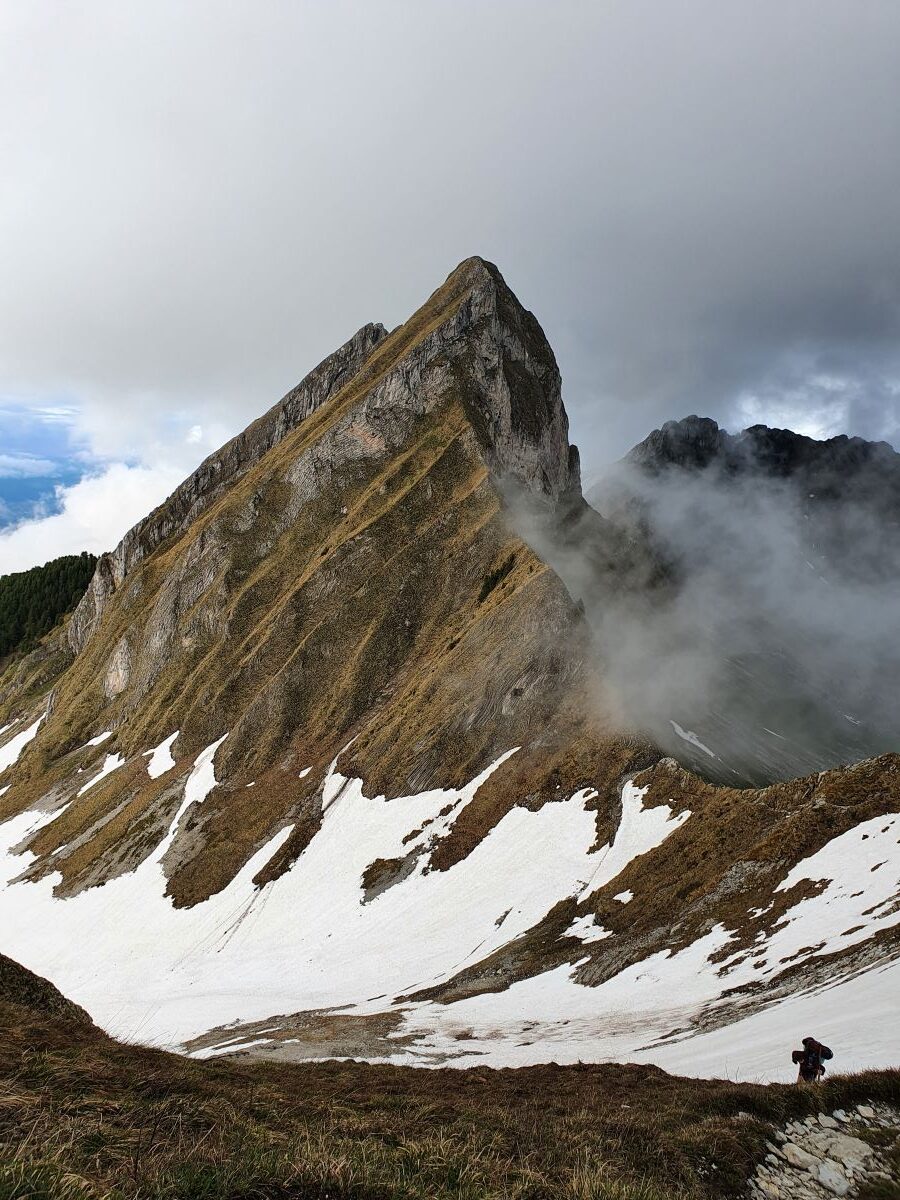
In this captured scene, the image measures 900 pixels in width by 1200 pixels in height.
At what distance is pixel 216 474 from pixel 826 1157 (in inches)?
6687

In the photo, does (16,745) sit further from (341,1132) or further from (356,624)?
(341,1132)

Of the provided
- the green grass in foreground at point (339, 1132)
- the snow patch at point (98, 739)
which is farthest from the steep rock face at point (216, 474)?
the green grass in foreground at point (339, 1132)

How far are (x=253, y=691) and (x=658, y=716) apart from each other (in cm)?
5404

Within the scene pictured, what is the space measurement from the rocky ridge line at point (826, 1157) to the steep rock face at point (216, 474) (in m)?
160

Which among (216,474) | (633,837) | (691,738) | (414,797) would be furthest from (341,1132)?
(216,474)

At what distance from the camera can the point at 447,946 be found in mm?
46219

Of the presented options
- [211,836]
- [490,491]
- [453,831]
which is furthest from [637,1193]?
[490,491]

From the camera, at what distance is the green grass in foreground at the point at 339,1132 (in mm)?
6652

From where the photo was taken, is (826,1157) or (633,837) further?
(633,837)

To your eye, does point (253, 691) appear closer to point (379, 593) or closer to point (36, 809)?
point (379, 593)

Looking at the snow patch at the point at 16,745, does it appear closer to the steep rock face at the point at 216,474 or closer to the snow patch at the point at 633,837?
the steep rock face at the point at 216,474

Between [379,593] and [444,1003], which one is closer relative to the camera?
[444,1003]

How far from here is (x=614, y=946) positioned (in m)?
38.4

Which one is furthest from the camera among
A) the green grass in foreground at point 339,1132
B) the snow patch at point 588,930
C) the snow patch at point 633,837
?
the snow patch at point 633,837
